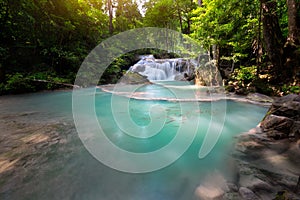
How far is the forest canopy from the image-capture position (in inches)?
233

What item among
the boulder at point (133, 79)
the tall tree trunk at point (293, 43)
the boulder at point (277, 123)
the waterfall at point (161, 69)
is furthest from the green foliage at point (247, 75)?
the waterfall at point (161, 69)

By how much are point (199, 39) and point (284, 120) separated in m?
7.45

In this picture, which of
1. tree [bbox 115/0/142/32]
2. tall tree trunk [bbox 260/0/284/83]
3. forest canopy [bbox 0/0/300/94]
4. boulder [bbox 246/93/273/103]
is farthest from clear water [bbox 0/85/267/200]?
tree [bbox 115/0/142/32]

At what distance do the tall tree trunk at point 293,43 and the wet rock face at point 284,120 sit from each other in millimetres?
3510

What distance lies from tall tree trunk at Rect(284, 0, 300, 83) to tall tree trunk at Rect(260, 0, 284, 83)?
0.21m

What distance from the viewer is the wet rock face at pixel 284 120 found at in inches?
101

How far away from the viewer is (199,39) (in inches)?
355

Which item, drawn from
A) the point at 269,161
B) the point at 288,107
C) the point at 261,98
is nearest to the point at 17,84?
the point at 269,161

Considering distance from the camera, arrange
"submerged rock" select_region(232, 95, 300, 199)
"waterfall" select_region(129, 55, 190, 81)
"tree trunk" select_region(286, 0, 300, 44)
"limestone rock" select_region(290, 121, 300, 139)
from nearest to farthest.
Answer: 1. "submerged rock" select_region(232, 95, 300, 199)
2. "limestone rock" select_region(290, 121, 300, 139)
3. "tree trunk" select_region(286, 0, 300, 44)
4. "waterfall" select_region(129, 55, 190, 81)

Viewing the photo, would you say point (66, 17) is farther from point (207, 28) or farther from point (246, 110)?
point (246, 110)

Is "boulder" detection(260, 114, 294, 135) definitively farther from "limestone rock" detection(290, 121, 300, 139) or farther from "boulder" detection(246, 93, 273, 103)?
"boulder" detection(246, 93, 273, 103)

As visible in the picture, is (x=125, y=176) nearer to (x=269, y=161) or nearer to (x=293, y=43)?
(x=269, y=161)

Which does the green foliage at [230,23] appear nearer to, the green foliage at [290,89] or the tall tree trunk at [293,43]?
the tall tree trunk at [293,43]

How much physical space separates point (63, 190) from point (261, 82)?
7.67 meters
